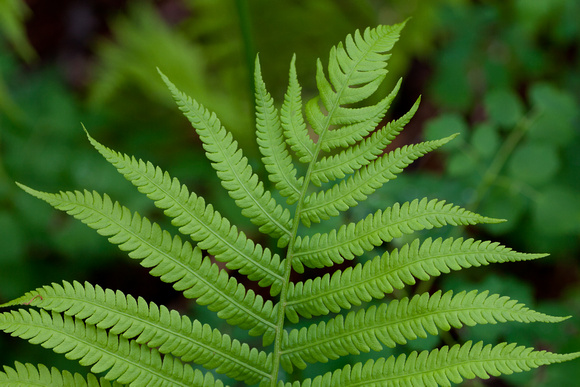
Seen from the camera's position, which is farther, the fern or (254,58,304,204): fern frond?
(254,58,304,204): fern frond

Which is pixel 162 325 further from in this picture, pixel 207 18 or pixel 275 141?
pixel 207 18

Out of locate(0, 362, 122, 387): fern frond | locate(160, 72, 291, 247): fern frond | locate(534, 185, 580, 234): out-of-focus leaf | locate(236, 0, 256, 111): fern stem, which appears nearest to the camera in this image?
locate(0, 362, 122, 387): fern frond

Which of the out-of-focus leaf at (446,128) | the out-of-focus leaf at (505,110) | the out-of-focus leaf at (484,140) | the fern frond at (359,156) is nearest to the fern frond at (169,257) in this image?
the fern frond at (359,156)

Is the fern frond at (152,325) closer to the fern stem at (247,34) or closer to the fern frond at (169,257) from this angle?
the fern frond at (169,257)

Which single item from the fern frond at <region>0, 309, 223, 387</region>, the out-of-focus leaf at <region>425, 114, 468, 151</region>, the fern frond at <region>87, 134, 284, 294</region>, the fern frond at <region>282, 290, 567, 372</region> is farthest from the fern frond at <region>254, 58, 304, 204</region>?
the out-of-focus leaf at <region>425, 114, 468, 151</region>

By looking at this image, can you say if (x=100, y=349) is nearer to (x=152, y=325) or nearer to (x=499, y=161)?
(x=152, y=325)

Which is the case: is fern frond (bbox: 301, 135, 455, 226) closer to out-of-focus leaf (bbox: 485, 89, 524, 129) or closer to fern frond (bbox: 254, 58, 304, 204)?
fern frond (bbox: 254, 58, 304, 204)

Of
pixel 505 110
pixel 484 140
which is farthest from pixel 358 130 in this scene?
pixel 505 110
